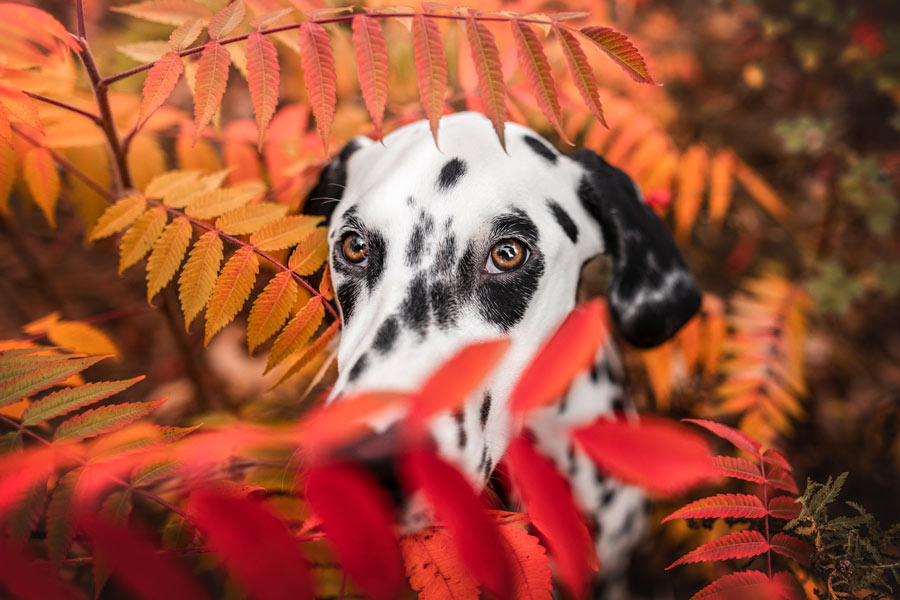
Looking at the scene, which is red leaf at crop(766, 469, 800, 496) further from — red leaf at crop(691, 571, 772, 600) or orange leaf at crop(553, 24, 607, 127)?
orange leaf at crop(553, 24, 607, 127)

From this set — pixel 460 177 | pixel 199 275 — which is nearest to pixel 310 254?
pixel 199 275

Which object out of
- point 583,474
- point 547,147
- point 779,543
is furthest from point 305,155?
point 779,543

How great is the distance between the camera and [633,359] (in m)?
3.54

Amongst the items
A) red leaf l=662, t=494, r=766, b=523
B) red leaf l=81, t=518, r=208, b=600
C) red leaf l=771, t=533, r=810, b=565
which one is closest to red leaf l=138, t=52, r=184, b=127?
red leaf l=81, t=518, r=208, b=600

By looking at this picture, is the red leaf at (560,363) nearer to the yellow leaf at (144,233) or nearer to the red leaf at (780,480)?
the red leaf at (780,480)

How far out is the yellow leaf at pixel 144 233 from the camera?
5.71 ft

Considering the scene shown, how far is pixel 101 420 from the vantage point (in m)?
1.28

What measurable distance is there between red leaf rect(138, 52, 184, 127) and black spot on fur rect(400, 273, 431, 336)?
0.83m

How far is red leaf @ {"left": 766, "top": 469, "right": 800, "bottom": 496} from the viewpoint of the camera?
4.57ft

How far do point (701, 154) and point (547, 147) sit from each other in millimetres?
1077

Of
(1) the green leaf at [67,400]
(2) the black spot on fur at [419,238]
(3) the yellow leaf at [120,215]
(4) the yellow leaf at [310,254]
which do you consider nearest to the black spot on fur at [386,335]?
(2) the black spot on fur at [419,238]

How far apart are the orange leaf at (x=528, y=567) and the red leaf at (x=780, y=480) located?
59cm

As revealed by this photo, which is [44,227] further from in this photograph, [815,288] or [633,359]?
[815,288]

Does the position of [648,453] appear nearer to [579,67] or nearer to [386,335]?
[386,335]
